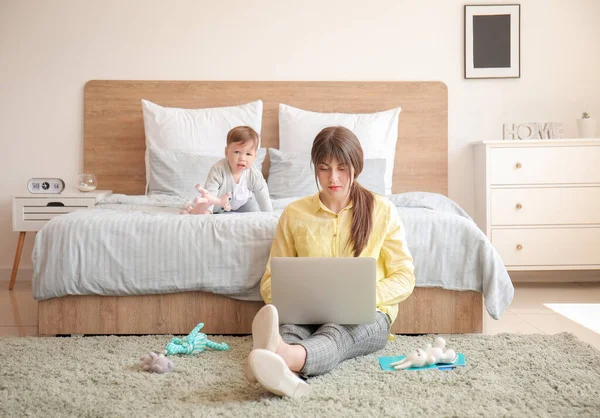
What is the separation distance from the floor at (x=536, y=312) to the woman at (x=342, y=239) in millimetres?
725

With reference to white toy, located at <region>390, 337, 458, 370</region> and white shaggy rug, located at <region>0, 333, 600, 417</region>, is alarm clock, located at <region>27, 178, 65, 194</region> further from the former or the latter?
white toy, located at <region>390, 337, 458, 370</region>

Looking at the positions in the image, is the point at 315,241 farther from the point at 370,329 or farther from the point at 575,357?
the point at 575,357

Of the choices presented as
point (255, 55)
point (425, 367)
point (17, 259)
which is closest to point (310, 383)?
point (425, 367)

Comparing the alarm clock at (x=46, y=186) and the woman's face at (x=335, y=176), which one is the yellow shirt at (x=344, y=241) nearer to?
the woman's face at (x=335, y=176)

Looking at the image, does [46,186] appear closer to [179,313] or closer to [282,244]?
[179,313]

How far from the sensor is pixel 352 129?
150 inches

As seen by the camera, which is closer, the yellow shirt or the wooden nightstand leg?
the yellow shirt

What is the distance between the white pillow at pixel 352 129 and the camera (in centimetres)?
381

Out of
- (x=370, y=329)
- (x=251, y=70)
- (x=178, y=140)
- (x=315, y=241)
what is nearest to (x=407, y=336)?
(x=370, y=329)

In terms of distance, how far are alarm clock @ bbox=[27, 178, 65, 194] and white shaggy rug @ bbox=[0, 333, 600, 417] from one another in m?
1.51

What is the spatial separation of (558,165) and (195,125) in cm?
208

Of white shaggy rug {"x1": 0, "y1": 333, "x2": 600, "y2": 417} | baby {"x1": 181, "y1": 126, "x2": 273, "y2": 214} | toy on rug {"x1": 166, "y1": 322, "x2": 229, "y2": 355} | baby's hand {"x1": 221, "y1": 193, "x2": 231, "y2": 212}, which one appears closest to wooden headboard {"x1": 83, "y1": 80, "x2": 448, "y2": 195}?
baby {"x1": 181, "y1": 126, "x2": 273, "y2": 214}

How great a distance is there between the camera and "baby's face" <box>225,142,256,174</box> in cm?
284

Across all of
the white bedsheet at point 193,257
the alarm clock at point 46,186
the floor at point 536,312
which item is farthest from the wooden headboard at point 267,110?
the white bedsheet at point 193,257
